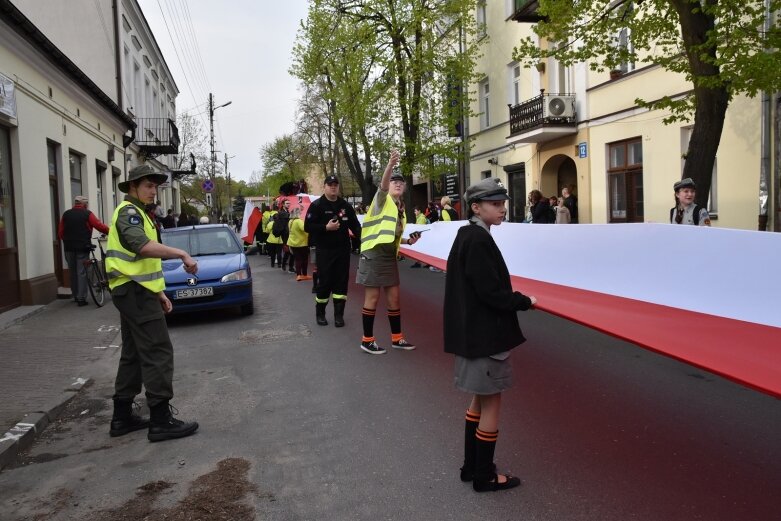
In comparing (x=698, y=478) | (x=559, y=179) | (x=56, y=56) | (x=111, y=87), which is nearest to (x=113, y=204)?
(x=111, y=87)

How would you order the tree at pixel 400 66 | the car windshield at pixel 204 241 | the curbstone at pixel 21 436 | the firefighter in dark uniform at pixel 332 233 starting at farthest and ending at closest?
1. the tree at pixel 400 66
2. the car windshield at pixel 204 241
3. the firefighter in dark uniform at pixel 332 233
4. the curbstone at pixel 21 436

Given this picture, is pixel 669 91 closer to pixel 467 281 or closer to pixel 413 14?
pixel 413 14

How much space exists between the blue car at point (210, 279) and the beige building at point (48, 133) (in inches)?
109

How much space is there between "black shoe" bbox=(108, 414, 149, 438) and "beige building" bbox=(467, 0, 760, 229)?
12.9 meters

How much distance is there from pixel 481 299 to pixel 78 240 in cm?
1040

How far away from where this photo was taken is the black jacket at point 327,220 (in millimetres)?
8141

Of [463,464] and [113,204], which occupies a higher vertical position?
[113,204]

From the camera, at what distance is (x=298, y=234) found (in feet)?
46.2

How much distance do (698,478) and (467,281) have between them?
176cm

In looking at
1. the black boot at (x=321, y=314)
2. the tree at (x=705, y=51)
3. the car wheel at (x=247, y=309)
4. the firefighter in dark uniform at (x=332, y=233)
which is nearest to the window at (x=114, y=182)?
the car wheel at (x=247, y=309)

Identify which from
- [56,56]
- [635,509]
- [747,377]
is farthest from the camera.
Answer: [56,56]

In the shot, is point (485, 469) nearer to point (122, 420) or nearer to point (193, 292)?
point (122, 420)

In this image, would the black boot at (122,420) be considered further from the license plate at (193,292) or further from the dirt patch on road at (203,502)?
the license plate at (193,292)

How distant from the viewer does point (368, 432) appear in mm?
4652
